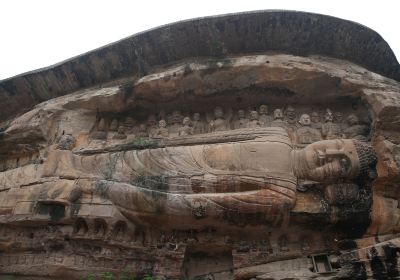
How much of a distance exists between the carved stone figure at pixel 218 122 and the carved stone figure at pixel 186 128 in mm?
365

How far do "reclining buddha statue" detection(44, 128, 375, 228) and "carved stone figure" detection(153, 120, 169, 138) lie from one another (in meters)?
0.65

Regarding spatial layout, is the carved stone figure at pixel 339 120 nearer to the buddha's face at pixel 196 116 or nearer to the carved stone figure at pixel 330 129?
the carved stone figure at pixel 330 129

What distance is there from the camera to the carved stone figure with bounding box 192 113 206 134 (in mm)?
6254

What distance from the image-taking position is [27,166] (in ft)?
19.9

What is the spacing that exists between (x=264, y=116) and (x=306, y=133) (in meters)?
0.80

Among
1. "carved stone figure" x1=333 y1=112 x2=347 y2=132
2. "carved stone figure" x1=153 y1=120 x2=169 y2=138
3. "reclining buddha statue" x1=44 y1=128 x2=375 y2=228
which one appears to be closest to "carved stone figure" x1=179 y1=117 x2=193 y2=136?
"carved stone figure" x1=153 y1=120 x2=169 y2=138

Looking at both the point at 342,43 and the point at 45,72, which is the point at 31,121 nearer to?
the point at 45,72

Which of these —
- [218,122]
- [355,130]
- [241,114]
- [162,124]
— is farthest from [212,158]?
[355,130]

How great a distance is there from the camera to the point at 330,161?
191 inches

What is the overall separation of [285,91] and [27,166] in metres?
4.65

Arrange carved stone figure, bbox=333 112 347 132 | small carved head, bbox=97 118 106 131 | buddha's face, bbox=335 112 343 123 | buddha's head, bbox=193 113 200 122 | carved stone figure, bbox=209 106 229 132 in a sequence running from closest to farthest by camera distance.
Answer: carved stone figure, bbox=333 112 347 132 → buddha's face, bbox=335 112 343 123 → carved stone figure, bbox=209 106 229 132 → buddha's head, bbox=193 113 200 122 → small carved head, bbox=97 118 106 131

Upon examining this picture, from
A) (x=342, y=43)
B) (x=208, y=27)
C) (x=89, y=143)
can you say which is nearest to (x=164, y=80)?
(x=208, y=27)

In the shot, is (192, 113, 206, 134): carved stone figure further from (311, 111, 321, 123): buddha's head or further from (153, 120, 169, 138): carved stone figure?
(311, 111, 321, 123): buddha's head

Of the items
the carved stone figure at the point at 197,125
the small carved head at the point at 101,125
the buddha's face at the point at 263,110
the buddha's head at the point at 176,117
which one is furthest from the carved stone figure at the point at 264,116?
the small carved head at the point at 101,125
